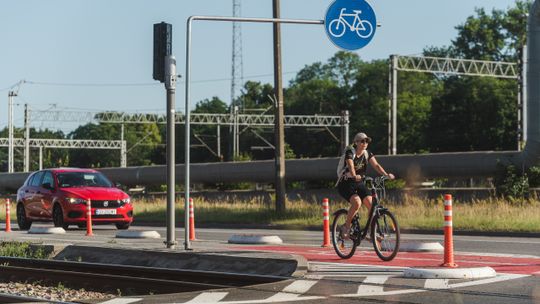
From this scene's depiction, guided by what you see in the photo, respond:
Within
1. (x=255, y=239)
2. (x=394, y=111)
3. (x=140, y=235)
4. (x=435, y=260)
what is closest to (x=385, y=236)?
(x=435, y=260)

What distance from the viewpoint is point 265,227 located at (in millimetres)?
30781

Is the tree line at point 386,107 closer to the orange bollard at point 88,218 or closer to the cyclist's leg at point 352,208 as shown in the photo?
the orange bollard at point 88,218

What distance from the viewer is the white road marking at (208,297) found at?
10.1 meters

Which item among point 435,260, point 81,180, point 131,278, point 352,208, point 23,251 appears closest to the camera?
point 131,278

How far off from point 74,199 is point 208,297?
1672 centimetres

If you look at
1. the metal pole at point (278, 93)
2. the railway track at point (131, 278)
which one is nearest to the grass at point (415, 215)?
the metal pole at point (278, 93)

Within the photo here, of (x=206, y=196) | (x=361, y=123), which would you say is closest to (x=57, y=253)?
(x=206, y=196)

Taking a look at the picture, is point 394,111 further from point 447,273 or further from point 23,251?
point 447,273

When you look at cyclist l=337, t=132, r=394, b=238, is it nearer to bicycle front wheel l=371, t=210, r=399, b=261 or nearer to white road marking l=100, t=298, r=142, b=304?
bicycle front wheel l=371, t=210, r=399, b=261

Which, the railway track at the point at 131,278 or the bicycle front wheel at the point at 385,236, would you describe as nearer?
the railway track at the point at 131,278

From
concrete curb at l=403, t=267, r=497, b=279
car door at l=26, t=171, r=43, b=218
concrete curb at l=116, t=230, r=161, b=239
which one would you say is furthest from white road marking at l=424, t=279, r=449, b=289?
car door at l=26, t=171, r=43, b=218

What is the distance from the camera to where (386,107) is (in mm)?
107688

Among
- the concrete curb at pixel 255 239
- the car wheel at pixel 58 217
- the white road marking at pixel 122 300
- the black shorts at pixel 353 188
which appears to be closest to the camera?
the white road marking at pixel 122 300

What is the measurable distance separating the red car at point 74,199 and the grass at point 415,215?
5.58m
